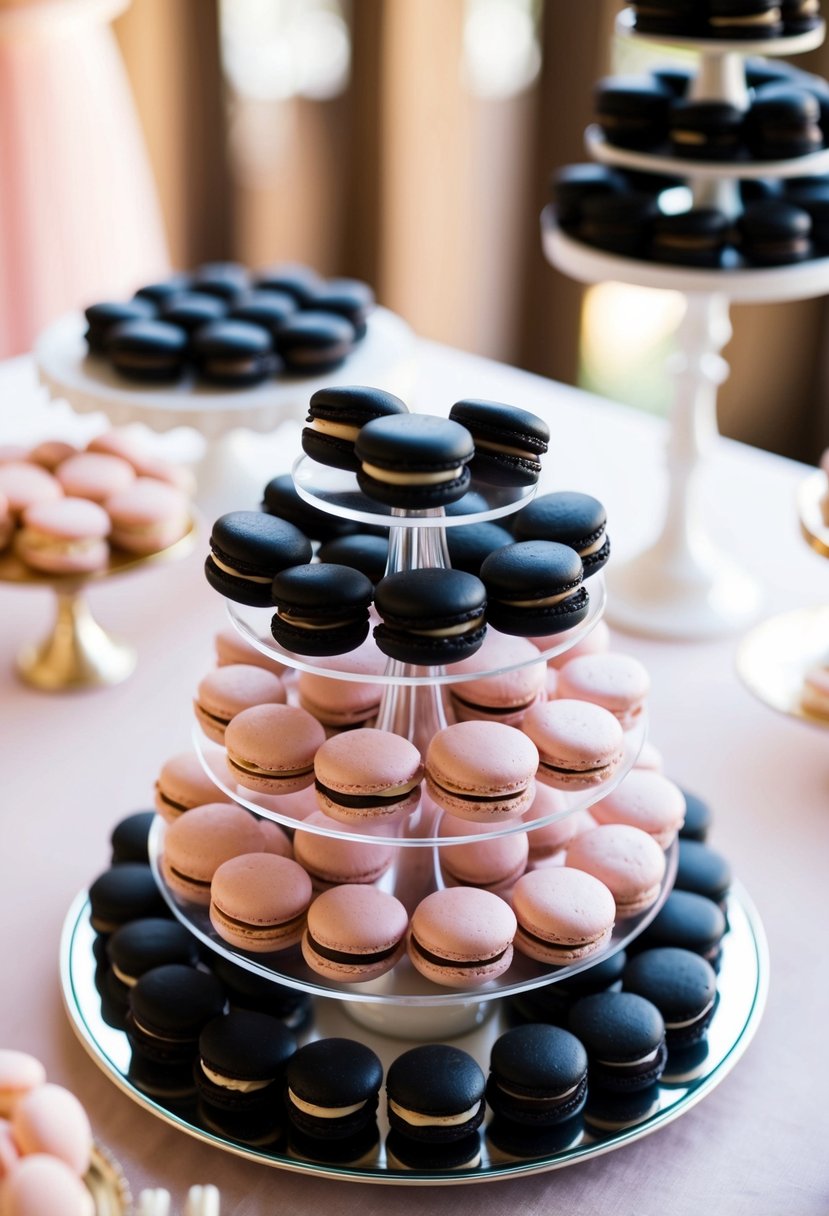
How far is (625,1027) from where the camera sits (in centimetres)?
92

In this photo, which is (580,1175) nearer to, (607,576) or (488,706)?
(488,706)

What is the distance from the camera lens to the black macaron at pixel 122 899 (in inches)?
40.5

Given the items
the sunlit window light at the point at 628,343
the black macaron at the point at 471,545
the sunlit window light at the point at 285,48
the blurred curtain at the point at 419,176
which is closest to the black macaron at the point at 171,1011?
the black macaron at the point at 471,545

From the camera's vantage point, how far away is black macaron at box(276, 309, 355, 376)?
154 cm

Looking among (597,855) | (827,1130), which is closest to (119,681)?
(597,855)

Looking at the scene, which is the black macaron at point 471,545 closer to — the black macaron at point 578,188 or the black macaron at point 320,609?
the black macaron at point 320,609

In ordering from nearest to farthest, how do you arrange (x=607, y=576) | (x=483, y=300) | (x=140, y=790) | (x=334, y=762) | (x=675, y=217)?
1. (x=334, y=762)
2. (x=140, y=790)
3. (x=675, y=217)
4. (x=607, y=576)
5. (x=483, y=300)

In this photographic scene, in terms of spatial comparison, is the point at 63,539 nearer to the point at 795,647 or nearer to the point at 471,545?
the point at 471,545

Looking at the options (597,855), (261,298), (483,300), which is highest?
(261,298)

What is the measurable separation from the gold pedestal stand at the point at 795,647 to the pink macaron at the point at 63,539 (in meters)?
0.64

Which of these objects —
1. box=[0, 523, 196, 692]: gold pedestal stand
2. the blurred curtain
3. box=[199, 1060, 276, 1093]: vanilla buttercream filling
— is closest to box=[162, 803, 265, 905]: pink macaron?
box=[199, 1060, 276, 1093]: vanilla buttercream filling

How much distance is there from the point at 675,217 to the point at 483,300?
1.86 metres

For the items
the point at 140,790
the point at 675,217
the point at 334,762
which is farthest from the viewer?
the point at 675,217

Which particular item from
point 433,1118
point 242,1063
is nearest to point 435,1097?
point 433,1118
